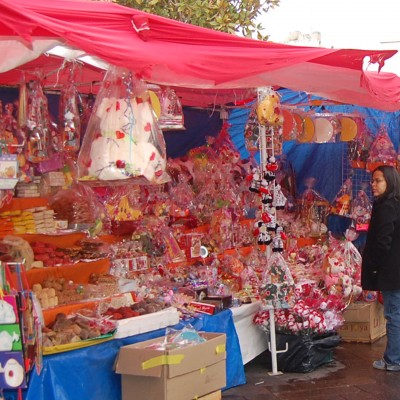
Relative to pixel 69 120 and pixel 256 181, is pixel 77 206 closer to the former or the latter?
pixel 69 120

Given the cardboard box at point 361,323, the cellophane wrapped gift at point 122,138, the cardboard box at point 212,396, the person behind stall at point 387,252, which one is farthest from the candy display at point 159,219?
the cardboard box at point 212,396

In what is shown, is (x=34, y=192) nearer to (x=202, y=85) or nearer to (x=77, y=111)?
(x=77, y=111)

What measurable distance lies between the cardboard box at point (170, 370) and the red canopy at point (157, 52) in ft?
5.06

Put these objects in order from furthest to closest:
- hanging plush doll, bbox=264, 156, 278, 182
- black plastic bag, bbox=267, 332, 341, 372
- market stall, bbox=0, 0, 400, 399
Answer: black plastic bag, bbox=267, 332, 341, 372 → hanging plush doll, bbox=264, 156, 278, 182 → market stall, bbox=0, 0, 400, 399

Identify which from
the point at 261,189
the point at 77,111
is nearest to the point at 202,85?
the point at 77,111

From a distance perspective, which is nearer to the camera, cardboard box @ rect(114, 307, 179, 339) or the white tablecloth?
cardboard box @ rect(114, 307, 179, 339)

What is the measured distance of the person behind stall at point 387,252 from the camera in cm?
557

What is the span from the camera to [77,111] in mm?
4355

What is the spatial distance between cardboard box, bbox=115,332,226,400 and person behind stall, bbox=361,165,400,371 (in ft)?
6.28

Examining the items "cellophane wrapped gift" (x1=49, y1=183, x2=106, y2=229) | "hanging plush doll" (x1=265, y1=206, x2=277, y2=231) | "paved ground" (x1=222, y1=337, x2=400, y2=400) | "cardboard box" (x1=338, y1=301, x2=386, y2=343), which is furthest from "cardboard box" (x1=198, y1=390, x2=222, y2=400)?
"cardboard box" (x1=338, y1=301, x2=386, y2=343)

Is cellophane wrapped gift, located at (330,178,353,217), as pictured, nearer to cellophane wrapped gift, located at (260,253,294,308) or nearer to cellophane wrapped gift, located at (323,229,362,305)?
cellophane wrapped gift, located at (323,229,362,305)

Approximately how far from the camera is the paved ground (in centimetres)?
522

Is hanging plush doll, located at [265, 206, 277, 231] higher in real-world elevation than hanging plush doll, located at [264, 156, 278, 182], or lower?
lower

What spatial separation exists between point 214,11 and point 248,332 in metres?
4.47
